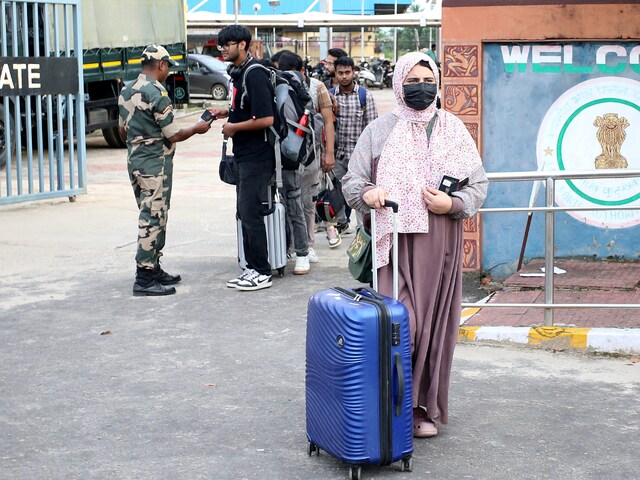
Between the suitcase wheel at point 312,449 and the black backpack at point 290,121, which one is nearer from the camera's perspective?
the suitcase wheel at point 312,449

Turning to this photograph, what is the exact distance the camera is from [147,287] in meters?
7.90

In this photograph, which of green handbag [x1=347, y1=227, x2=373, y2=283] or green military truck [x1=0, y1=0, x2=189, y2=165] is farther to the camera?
green military truck [x1=0, y1=0, x2=189, y2=165]

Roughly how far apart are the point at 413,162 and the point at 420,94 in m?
0.30

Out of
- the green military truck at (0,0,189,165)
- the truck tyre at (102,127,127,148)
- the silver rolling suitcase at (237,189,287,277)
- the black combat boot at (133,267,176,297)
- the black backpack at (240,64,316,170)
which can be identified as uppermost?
the green military truck at (0,0,189,165)

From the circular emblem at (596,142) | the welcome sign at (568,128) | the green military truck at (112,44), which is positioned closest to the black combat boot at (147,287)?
the welcome sign at (568,128)

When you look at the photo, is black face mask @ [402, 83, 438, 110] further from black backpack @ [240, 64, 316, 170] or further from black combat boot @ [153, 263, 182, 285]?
black combat boot @ [153, 263, 182, 285]

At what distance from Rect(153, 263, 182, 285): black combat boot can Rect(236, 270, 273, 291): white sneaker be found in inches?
21.2

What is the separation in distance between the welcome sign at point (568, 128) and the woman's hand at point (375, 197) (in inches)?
151

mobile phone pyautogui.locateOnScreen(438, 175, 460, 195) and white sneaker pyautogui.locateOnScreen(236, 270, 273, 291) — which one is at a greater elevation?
mobile phone pyautogui.locateOnScreen(438, 175, 460, 195)

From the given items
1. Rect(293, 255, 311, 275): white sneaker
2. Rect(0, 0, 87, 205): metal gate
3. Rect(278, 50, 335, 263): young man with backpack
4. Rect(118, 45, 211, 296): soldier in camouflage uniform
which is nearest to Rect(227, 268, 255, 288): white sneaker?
Rect(118, 45, 211, 296): soldier in camouflage uniform

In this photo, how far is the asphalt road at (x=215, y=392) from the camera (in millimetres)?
4613

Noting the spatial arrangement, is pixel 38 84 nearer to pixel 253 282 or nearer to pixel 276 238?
pixel 276 238

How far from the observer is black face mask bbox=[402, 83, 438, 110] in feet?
15.2

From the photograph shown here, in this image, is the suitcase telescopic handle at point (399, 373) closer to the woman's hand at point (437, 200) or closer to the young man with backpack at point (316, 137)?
the woman's hand at point (437, 200)
